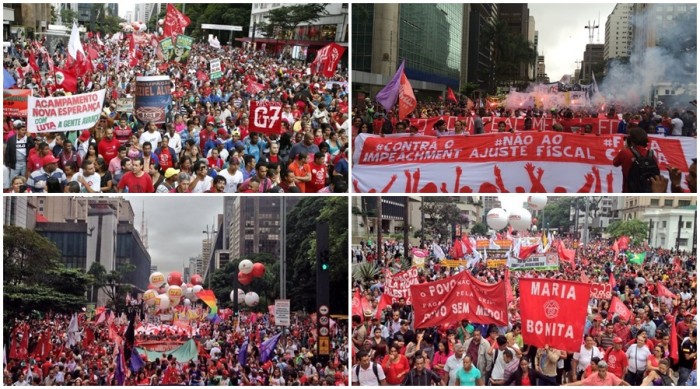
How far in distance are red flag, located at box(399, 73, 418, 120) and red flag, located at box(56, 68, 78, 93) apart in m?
3.28

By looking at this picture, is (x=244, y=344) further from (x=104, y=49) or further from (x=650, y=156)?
(x=650, y=156)

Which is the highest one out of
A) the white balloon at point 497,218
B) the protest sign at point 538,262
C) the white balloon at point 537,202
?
the white balloon at point 537,202

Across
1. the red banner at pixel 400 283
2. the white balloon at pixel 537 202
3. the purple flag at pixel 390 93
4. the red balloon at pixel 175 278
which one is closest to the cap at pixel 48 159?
the red balloon at pixel 175 278

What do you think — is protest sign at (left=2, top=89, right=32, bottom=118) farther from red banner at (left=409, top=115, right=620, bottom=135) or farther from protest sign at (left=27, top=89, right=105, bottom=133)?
red banner at (left=409, top=115, right=620, bottom=135)

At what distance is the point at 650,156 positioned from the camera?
30.6 ft

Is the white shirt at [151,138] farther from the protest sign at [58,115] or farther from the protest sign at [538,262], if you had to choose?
the protest sign at [538,262]

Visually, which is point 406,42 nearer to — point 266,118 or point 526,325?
point 266,118

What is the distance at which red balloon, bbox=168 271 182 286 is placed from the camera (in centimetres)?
939

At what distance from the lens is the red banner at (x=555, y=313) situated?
29.2 feet

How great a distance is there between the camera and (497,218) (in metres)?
9.39

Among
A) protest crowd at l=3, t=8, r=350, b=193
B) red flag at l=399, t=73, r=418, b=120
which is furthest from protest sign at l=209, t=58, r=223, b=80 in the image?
red flag at l=399, t=73, r=418, b=120

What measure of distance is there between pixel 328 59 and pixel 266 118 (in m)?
0.87

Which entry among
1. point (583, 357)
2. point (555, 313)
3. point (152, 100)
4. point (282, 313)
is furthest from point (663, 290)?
point (152, 100)

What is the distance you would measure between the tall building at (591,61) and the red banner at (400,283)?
8.73 feet
